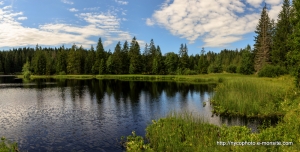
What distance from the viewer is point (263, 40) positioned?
7175 cm

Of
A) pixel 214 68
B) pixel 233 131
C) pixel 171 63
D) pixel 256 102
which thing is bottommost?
pixel 233 131

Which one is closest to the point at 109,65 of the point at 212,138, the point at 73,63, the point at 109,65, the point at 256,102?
the point at 109,65

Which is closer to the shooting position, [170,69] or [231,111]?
[231,111]

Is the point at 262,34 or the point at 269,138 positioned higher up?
the point at 262,34

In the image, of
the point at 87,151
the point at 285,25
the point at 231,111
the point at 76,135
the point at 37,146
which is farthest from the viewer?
the point at 285,25

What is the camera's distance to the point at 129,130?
2127 centimetres

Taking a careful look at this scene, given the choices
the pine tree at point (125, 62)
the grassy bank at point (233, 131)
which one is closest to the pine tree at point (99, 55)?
the pine tree at point (125, 62)

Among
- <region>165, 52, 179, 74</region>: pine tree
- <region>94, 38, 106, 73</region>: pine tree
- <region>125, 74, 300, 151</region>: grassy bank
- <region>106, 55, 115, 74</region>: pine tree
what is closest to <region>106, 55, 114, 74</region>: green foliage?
<region>106, 55, 115, 74</region>: pine tree

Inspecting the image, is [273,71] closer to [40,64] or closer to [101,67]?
[101,67]

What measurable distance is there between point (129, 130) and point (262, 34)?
7230 cm

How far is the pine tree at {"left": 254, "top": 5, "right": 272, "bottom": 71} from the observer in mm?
70312

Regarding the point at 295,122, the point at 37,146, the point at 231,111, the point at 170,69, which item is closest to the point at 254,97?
the point at 231,111

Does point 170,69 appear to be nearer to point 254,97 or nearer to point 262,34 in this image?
point 262,34

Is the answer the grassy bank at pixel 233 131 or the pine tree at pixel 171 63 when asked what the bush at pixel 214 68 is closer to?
the pine tree at pixel 171 63
